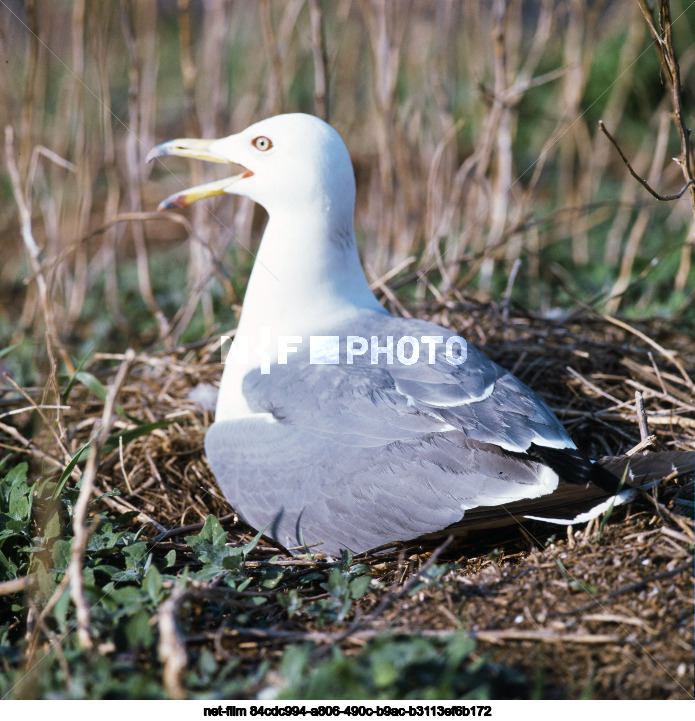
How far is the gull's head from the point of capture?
9.43 ft

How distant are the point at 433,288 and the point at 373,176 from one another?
6.66ft

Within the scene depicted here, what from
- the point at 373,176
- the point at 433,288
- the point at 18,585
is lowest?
the point at 18,585

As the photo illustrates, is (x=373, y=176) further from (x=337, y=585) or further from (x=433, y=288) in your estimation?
(x=337, y=585)

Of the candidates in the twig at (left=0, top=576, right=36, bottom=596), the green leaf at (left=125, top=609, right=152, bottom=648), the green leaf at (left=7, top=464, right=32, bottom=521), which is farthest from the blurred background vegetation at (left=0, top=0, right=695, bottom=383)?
the green leaf at (left=125, top=609, right=152, bottom=648)

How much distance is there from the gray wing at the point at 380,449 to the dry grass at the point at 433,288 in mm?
191

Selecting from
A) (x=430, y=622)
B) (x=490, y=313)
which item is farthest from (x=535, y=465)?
(x=490, y=313)

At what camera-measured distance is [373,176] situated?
5.41 metres

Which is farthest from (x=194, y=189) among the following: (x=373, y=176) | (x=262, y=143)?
(x=373, y=176)

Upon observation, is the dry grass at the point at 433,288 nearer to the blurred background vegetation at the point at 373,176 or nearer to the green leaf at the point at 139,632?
the blurred background vegetation at the point at 373,176

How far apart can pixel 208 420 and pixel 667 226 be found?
14.6ft

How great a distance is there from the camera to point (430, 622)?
1945 mm

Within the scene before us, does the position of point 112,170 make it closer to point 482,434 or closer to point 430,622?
point 482,434

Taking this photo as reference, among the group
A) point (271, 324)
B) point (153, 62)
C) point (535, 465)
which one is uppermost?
point (153, 62)

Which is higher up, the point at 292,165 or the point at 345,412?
the point at 292,165
